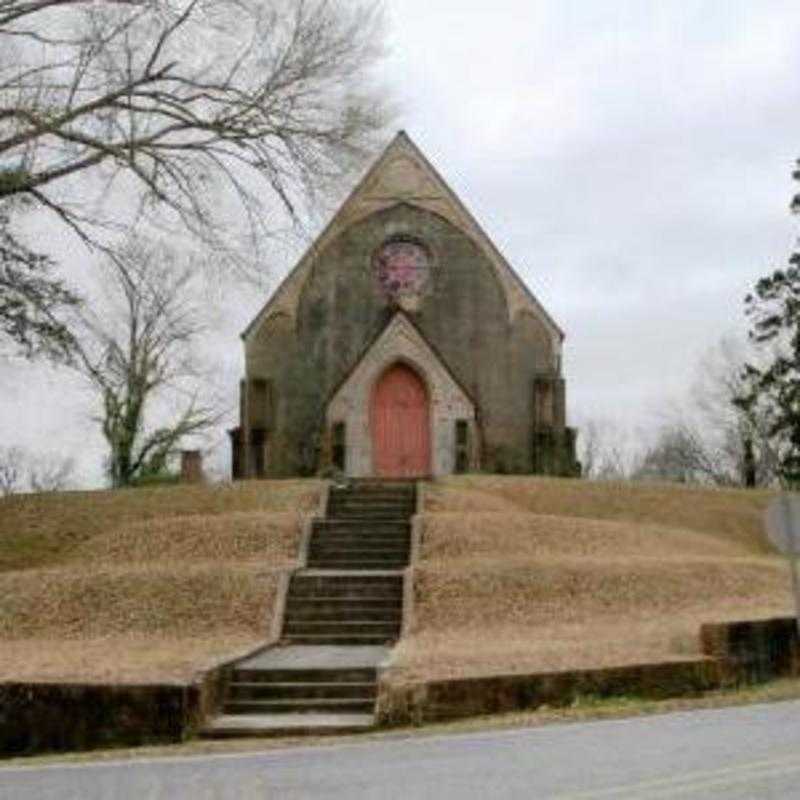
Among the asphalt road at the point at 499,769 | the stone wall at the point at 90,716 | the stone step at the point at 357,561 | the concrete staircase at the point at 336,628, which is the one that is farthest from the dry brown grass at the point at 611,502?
the asphalt road at the point at 499,769

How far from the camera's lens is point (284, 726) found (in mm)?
16766

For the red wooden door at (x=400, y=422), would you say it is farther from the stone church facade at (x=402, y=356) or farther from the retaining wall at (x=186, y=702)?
the retaining wall at (x=186, y=702)

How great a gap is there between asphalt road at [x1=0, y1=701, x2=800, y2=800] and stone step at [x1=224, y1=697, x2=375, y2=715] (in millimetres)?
3224

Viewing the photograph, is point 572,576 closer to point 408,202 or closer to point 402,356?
point 402,356

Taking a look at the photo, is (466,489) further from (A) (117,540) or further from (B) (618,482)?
(A) (117,540)

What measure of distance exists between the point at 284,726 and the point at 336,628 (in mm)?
5810

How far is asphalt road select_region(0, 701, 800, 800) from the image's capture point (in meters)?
10.3

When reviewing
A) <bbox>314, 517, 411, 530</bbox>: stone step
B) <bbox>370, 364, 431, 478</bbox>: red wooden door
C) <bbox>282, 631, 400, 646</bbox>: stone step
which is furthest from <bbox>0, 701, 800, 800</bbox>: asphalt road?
<bbox>370, 364, 431, 478</bbox>: red wooden door

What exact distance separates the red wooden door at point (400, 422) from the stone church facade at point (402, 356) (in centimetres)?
4

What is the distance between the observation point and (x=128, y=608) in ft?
78.7

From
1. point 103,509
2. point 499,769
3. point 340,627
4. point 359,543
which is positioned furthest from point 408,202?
point 499,769

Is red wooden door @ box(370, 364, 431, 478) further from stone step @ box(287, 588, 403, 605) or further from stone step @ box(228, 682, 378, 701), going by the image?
stone step @ box(228, 682, 378, 701)

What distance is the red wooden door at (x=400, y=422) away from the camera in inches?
1604

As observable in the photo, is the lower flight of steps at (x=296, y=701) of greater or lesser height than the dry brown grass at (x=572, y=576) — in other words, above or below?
below
